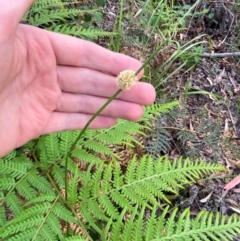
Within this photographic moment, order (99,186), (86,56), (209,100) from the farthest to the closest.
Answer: (209,100)
(99,186)
(86,56)

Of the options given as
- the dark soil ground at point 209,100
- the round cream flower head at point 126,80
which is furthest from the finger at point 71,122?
the dark soil ground at point 209,100

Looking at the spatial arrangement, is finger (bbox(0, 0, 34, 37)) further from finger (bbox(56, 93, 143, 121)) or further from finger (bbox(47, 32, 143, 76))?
finger (bbox(56, 93, 143, 121))

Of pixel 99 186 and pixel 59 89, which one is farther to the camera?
pixel 99 186

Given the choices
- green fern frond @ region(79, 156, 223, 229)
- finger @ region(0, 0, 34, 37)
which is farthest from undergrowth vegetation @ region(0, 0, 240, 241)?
finger @ region(0, 0, 34, 37)

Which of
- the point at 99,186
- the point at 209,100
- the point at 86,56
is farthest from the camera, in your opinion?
the point at 209,100

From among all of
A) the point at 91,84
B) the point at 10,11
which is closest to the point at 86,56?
the point at 91,84

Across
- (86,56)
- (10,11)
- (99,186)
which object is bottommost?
(99,186)

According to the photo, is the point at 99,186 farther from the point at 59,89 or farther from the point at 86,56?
the point at 86,56
